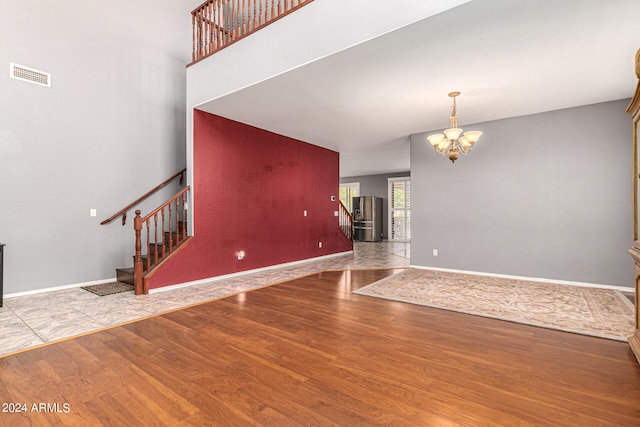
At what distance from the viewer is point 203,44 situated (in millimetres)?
4863

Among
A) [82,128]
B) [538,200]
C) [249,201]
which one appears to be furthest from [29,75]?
[538,200]

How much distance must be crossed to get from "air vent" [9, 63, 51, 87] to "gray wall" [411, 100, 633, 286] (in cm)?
620

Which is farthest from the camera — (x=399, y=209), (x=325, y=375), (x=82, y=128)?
(x=399, y=209)

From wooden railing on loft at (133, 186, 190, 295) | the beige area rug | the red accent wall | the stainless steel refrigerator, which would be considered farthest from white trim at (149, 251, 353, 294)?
the stainless steel refrigerator

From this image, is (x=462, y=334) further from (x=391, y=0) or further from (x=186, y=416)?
(x=391, y=0)

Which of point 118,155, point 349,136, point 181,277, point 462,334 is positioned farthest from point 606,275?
point 118,155

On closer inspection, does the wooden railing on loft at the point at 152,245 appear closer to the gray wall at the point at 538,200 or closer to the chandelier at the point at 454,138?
the chandelier at the point at 454,138

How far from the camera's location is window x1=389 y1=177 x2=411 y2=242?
11.6 metres

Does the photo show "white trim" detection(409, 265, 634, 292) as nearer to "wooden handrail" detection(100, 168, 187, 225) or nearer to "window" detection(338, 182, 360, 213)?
"wooden handrail" detection(100, 168, 187, 225)

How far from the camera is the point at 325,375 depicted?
6.90ft

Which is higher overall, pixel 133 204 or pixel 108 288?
pixel 133 204

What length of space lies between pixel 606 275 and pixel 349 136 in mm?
4852

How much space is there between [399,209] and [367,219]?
1.38 metres

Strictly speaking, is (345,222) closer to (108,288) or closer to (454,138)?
(454,138)
